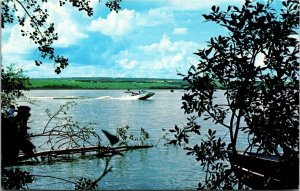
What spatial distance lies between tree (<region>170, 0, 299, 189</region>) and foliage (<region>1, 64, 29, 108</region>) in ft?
6.32

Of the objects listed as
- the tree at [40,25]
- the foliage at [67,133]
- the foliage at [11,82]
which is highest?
the tree at [40,25]

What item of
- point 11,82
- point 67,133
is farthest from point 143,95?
point 11,82

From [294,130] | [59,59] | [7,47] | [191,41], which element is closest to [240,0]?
[191,41]

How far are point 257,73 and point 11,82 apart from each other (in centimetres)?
245

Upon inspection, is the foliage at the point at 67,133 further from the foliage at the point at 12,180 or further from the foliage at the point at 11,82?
the foliage at the point at 12,180

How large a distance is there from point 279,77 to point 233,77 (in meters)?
0.25

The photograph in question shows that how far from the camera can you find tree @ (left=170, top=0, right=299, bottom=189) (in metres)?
2.72

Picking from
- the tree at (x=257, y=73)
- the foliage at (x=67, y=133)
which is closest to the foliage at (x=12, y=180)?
the foliage at (x=67, y=133)

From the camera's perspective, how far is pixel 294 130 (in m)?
2.75

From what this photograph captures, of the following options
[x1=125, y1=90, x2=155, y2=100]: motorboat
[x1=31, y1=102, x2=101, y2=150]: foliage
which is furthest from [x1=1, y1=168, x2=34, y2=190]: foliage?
Result: [x1=125, y1=90, x2=155, y2=100]: motorboat

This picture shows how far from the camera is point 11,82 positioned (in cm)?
438

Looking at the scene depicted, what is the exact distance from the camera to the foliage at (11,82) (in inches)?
163

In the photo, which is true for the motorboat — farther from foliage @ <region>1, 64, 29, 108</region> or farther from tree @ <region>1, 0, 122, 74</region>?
tree @ <region>1, 0, 122, 74</region>

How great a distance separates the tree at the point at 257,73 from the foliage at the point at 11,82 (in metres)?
1.93
